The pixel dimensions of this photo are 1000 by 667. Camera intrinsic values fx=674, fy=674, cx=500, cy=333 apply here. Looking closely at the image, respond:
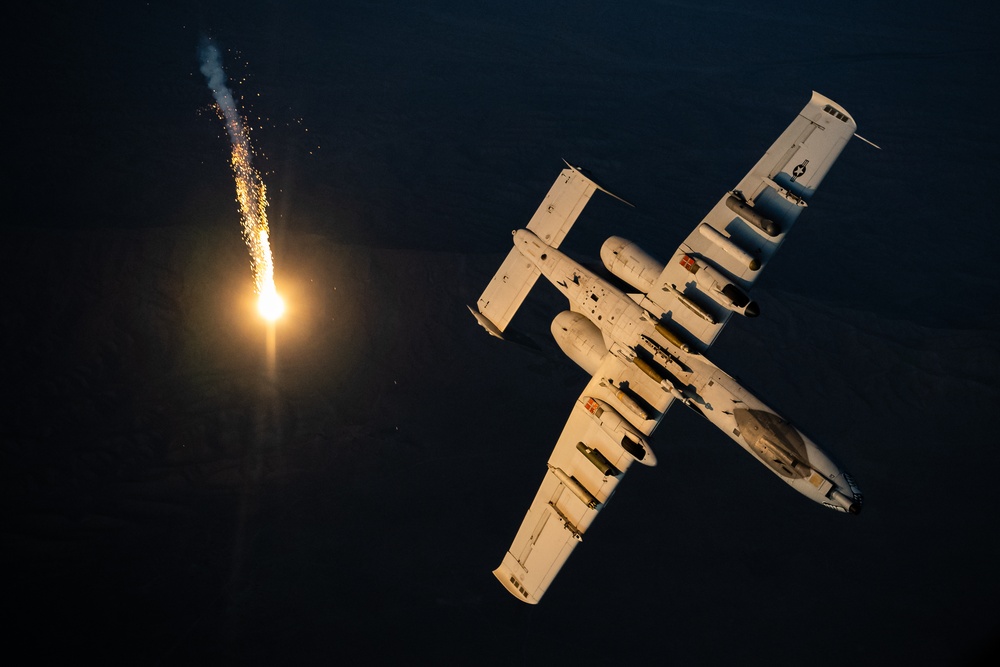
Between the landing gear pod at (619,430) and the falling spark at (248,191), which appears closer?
the landing gear pod at (619,430)

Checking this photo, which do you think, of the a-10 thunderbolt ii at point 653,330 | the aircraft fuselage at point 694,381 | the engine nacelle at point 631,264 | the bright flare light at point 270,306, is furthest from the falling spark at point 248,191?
the engine nacelle at point 631,264

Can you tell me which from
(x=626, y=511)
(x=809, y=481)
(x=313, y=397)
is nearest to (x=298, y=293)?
(x=313, y=397)

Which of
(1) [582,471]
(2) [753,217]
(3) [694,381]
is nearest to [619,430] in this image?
(1) [582,471]

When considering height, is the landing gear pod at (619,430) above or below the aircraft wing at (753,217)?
below

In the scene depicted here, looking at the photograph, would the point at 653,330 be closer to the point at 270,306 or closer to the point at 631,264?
the point at 631,264

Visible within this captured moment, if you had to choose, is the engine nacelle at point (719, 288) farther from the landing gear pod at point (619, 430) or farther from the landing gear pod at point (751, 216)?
the landing gear pod at point (619, 430)

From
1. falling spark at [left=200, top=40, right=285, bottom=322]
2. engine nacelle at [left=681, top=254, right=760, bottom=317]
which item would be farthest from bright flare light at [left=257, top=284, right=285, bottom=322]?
engine nacelle at [left=681, top=254, right=760, bottom=317]

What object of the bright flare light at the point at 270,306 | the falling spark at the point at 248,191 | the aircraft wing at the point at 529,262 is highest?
the falling spark at the point at 248,191
